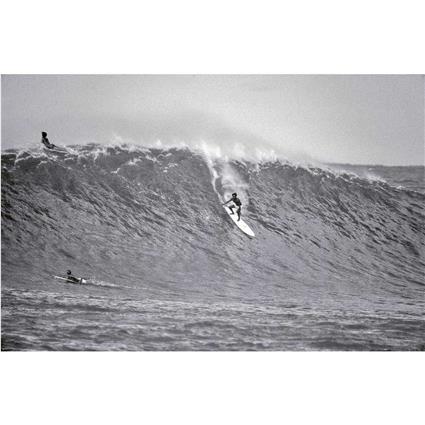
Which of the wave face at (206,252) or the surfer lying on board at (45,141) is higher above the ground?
the surfer lying on board at (45,141)

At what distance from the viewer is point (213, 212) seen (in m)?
7.82

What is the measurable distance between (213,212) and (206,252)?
563 millimetres

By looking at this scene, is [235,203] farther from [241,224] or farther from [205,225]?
[205,225]

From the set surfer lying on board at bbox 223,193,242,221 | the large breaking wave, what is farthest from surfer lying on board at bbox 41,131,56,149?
surfer lying on board at bbox 223,193,242,221

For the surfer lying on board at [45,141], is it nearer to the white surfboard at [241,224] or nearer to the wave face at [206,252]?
the wave face at [206,252]

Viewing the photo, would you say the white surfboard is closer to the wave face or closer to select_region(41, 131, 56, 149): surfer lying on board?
the wave face

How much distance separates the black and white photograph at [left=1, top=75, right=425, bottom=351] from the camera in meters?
6.52

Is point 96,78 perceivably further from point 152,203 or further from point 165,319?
point 165,319

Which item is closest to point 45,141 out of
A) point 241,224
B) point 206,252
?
point 206,252

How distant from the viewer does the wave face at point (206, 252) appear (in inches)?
254

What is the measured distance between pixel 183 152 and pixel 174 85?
3.45 ft

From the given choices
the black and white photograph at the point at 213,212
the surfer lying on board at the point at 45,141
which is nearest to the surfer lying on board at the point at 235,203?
the black and white photograph at the point at 213,212

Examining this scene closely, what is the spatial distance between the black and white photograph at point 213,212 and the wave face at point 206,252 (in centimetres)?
2

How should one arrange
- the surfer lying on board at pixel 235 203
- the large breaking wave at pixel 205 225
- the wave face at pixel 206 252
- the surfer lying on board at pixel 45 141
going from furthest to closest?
the surfer lying on board at pixel 235 203
the surfer lying on board at pixel 45 141
the large breaking wave at pixel 205 225
the wave face at pixel 206 252
